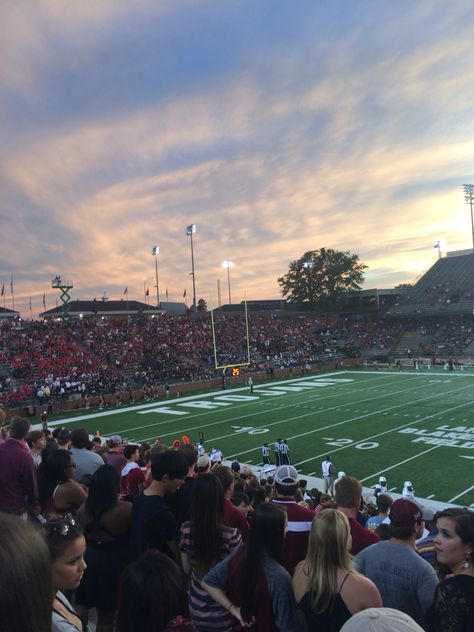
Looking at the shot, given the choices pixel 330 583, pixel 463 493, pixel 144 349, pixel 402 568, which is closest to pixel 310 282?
pixel 144 349

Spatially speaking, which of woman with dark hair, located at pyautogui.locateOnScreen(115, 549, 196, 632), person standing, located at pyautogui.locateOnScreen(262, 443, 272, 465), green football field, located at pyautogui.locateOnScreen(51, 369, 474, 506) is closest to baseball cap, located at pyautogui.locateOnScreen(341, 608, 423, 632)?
woman with dark hair, located at pyautogui.locateOnScreen(115, 549, 196, 632)

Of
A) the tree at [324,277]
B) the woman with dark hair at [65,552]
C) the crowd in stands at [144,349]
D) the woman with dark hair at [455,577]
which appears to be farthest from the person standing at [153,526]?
the tree at [324,277]

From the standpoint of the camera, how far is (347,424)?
71.8 ft

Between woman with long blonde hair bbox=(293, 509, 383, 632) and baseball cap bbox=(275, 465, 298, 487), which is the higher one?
baseball cap bbox=(275, 465, 298, 487)

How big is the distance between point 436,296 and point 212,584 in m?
65.4

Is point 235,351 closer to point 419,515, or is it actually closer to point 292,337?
point 292,337

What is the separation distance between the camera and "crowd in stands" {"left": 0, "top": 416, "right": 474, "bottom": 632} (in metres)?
1.59

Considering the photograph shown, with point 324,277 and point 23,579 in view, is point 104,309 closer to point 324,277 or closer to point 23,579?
point 324,277

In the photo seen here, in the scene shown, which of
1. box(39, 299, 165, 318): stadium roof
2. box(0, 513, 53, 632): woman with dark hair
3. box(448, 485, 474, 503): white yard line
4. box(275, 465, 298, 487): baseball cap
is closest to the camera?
box(0, 513, 53, 632): woman with dark hair

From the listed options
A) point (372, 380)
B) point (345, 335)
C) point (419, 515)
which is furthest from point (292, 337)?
point (419, 515)

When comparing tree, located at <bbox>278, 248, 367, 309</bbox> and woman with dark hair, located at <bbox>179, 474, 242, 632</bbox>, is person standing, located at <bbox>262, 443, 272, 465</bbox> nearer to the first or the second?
woman with dark hair, located at <bbox>179, 474, 242, 632</bbox>

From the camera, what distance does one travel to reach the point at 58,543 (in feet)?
7.79

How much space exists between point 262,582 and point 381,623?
60.4 inches

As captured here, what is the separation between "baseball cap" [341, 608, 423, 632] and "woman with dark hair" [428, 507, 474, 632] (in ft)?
3.98
